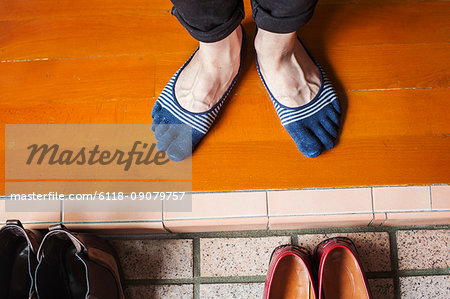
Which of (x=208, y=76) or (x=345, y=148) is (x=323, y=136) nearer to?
(x=345, y=148)

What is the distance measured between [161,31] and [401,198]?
753 millimetres

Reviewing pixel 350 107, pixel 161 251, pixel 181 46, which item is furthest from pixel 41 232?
pixel 350 107

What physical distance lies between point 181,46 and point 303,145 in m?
0.42

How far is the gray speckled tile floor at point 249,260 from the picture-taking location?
0.90m

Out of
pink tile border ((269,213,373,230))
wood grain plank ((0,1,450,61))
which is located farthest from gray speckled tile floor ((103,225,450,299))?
wood grain plank ((0,1,450,61))

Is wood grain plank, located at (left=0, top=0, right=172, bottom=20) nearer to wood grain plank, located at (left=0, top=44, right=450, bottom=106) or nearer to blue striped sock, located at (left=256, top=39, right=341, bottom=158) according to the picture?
wood grain plank, located at (left=0, top=44, right=450, bottom=106)

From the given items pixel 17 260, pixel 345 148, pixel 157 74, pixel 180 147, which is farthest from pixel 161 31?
pixel 17 260

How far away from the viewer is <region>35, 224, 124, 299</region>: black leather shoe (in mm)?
772

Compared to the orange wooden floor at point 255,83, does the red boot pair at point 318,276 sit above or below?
below

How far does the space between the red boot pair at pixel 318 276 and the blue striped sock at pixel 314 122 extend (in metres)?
0.24

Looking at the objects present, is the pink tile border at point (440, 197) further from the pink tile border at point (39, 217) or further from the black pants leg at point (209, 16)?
the pink tile border at point (39, 217)

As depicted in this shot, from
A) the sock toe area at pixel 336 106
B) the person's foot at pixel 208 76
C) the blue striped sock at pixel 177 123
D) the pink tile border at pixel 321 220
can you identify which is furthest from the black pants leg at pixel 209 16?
the pink tile border at pixel 321 220

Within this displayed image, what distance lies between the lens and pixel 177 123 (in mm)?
878

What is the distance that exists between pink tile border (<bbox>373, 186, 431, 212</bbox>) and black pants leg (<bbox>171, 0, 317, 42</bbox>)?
0.48 m
